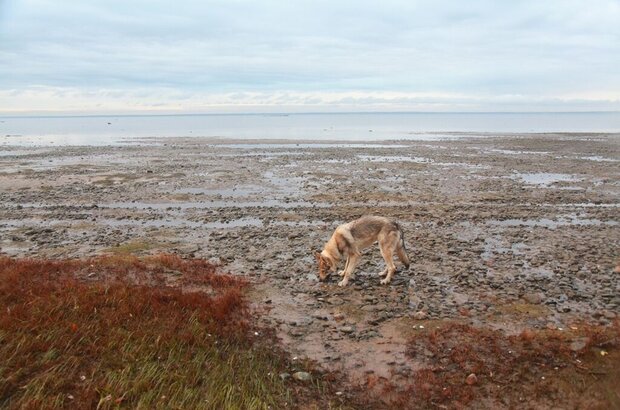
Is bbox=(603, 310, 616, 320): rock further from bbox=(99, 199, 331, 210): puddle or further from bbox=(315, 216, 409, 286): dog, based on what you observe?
bbox=(99, 199, 331, 210): puddle

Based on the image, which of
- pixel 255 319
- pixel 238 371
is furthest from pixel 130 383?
pixel 255 319

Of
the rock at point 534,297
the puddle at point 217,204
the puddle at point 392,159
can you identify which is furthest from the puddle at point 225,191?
the puddle at point 392,159

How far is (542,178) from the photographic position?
26.8 meters

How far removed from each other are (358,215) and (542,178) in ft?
49.3

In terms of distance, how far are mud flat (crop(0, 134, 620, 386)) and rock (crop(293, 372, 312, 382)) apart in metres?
0.56

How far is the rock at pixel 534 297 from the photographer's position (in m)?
9.65

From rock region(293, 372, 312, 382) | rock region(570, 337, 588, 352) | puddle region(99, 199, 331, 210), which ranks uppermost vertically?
puddle region(99, 199, 331, 210)

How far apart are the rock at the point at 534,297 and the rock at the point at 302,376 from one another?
5.48m

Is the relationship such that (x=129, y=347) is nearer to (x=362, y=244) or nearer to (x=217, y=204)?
(x=362, y=244)

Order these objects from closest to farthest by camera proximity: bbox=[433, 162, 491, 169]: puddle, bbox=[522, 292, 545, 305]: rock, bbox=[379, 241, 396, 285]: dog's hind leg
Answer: bbox=[522, 292, 545, 305]: rock < bbox=[379, 241, 396, 285]: dog's hind leg < bbox=[433, 162, 491, 169]: puddle

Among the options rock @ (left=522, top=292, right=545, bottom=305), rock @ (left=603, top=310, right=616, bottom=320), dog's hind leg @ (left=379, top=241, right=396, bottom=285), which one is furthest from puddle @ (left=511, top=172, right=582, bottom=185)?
dog's hind leg @ (left=379, top=241, right=396, bottom=285)

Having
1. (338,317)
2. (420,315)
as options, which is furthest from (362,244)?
(420,315)

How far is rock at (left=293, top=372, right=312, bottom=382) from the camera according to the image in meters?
6.96

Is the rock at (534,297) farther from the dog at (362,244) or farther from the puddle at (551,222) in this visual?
the puddle at (551,222)
